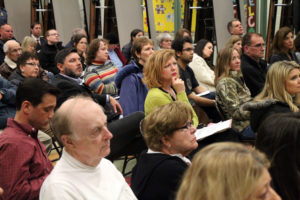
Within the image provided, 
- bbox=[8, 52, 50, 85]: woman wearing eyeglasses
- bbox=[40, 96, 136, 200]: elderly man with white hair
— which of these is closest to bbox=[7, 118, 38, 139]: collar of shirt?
bbox=[40, 96, 136, 200]: elderly man with white hair

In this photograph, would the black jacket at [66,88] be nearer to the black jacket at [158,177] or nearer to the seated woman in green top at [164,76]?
the seated woman in green top at [164,76]

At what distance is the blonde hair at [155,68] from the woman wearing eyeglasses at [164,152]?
3.88 ft

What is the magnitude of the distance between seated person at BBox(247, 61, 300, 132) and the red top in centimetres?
189

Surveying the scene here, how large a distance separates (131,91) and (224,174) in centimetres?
290

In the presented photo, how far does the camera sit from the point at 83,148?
2.02 metres

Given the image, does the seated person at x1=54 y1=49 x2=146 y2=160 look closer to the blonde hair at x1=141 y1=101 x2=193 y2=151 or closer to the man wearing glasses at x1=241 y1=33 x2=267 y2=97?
the blonde hair at x1=141 y1=101 x2=193 y2=151

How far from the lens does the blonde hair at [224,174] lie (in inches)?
49.7

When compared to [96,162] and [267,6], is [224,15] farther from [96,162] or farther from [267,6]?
[96,162]

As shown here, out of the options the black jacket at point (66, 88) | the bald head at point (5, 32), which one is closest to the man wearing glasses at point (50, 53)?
the bald head at point (5, 32)

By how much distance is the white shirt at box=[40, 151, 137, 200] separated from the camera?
186cm

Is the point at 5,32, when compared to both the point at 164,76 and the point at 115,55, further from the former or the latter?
the point at 164,76

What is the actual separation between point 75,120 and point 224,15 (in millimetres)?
7052

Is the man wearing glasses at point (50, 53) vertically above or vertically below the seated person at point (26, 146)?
below

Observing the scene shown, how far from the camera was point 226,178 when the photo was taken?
1.27 meters
